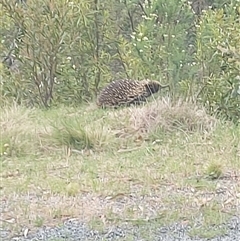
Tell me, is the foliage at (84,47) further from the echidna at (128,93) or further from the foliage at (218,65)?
the foliage at (218,65)

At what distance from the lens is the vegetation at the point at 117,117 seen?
265 inches

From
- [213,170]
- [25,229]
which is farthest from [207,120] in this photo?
[25,229]

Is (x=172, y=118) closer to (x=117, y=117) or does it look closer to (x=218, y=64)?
(x=117, y=117)

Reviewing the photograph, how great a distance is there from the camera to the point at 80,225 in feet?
19.7

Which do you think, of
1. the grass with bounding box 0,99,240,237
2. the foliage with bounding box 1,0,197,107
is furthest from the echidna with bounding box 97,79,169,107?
the grass with bounding box 0,99,240,237

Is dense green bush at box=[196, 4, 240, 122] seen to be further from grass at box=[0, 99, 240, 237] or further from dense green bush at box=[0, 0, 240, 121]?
grass at box=[0, 99, 240, 237]

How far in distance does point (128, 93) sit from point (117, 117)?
1802 millimetres

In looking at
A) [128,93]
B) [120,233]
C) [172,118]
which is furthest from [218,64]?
[120,233]

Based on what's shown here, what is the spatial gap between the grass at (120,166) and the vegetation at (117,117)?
0.6 inches

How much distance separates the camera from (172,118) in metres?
10.2

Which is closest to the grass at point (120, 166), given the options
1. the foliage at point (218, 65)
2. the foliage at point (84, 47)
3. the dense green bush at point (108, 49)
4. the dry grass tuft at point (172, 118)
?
the dry grass tuft at point (172, 118)

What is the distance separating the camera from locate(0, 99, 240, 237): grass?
633cm

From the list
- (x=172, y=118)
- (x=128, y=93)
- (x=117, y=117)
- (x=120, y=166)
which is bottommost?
(x=128, y=93)

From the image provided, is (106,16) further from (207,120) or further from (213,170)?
(213,170)
